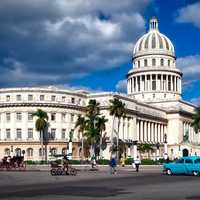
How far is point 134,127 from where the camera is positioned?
5231 inches

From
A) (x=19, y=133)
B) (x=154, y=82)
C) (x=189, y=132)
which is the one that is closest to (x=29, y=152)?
(x=19, y=133)

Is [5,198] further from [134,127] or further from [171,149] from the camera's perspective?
[171,149]

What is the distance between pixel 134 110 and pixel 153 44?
39.7 m

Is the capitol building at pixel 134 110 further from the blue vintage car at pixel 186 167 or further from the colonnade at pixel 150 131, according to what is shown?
the blue vintage car at pixel 186 167

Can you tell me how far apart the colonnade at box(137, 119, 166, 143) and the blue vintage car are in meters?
86.5

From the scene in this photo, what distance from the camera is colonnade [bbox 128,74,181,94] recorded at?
16238 centimetres

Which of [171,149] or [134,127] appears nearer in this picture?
[134,127]

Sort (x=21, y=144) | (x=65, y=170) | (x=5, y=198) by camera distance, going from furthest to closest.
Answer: (x=21, y=144) < (x=65, y=170) < (x=5, y=198)

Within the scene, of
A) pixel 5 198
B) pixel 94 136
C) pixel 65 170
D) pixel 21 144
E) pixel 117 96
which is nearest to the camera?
pixel 5 198

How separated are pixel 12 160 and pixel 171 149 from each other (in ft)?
313

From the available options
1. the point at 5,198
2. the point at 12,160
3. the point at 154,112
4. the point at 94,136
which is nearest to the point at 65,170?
the point at 12,160

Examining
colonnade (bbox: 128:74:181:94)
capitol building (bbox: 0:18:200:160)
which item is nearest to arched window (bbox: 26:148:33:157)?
capitol building (bbox: 0:18:200:160)

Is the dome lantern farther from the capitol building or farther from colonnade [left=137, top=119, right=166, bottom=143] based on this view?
colonnade [left=137, top=119, right=166, bottom=143]

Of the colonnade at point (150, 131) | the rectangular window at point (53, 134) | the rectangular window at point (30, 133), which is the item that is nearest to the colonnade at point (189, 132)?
the colonnade at point (150, 131)
